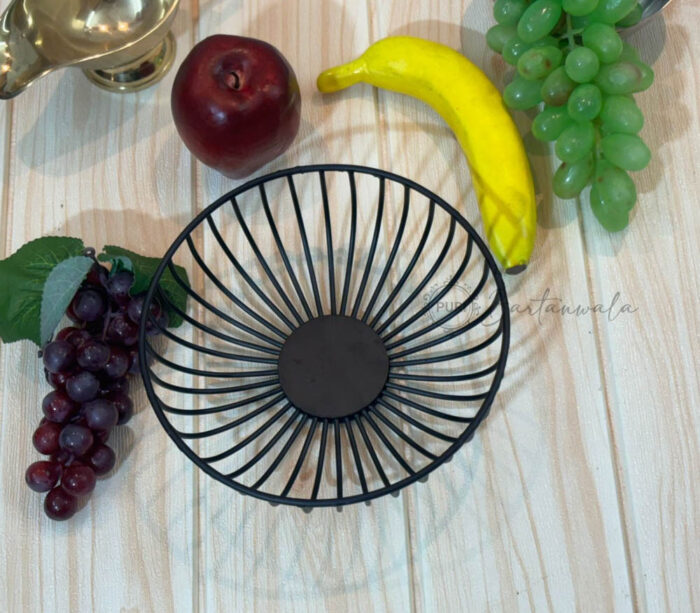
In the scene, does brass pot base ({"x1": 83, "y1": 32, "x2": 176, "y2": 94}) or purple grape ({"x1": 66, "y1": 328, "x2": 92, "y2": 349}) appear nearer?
purple grape ({"x1": 66, "y1": 328, "x2": 92, "y2": 349})

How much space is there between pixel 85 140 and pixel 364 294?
0.28 metres

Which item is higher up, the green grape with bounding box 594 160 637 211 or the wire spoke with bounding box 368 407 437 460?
the green grape with bounding box 594 160 637 211

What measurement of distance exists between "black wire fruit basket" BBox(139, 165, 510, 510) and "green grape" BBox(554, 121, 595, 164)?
0.31ft

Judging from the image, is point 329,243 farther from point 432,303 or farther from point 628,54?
point 628,54

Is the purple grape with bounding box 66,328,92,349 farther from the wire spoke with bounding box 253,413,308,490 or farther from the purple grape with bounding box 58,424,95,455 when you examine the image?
the wire spoke with bounding box 253,413,308,490

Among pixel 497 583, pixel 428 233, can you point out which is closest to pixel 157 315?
pixel 428 233

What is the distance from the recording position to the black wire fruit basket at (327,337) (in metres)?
0.56

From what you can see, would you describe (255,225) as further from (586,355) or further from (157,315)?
(586,355)

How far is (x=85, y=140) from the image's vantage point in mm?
659

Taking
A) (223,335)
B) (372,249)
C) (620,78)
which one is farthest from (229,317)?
(620,78)

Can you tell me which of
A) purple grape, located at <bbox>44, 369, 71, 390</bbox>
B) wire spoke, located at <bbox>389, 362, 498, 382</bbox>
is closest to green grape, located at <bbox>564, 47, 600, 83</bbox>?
wire spoke, located at <bbox>389, 362, 498, 382</bbox>

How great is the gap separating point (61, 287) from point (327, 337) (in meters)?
0.19

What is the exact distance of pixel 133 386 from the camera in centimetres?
59

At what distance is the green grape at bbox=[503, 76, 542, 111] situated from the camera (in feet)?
1.94
